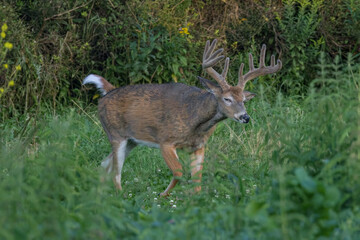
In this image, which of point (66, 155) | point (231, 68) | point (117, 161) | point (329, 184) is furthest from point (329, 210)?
point (231, 68)

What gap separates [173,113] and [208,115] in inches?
17.1

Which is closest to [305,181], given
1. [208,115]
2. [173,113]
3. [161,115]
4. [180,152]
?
[180,152]

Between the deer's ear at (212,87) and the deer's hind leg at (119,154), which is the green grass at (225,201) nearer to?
the deer's ear at (212,87)

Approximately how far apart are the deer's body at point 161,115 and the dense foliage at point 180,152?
0.49 metres

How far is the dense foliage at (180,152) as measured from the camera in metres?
3.86

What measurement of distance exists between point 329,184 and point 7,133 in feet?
17.8

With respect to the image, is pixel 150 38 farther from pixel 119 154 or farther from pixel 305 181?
pixel 305 181

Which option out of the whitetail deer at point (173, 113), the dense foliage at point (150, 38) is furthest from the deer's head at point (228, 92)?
the dense foliage at point (150, 38)

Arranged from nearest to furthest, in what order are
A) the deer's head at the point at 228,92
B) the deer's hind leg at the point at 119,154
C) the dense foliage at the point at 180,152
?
the dense foliage at the point at 180,152 → the deer's head at the point at 228,92 → the deer's hind leg at the point at 119,154

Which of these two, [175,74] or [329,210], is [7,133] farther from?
[329,210]

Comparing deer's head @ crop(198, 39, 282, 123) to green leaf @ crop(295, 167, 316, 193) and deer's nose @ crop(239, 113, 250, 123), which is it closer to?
deer's nose @ crop(239, 113, 250, 123)

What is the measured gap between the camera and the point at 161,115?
7.69m

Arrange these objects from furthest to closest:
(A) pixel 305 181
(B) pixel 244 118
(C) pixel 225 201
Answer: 1. (B) pixel 244 118
2. (C) pixel 225 201
3. (A) pixel 305 181

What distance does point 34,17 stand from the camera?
1024 centimetres
